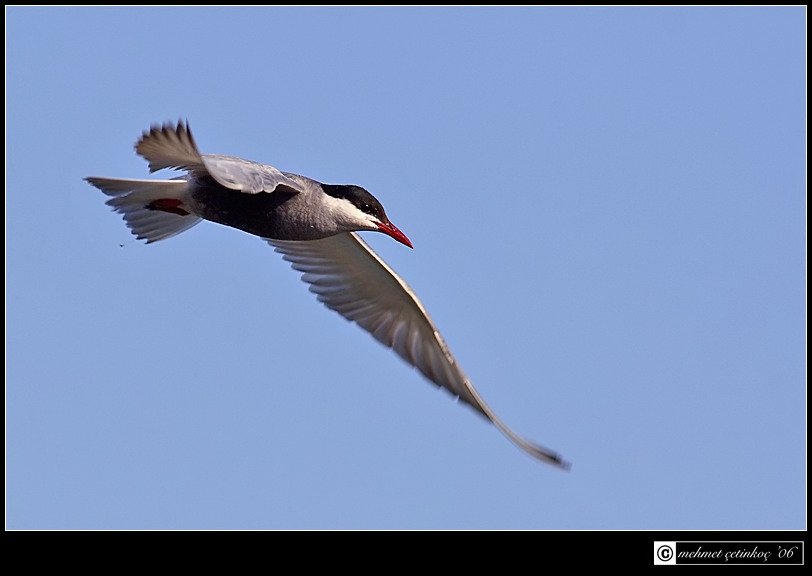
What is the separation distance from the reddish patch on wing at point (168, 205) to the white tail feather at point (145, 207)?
0.02m

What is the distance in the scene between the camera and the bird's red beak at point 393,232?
11078 millimetres

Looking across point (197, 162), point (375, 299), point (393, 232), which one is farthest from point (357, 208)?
point (375, 299)

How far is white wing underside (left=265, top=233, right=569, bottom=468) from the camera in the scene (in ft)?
39.6

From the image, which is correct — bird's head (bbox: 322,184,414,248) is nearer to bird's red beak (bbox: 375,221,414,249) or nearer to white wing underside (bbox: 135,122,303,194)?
bird's red beak (bbox: 375,221,414,249)

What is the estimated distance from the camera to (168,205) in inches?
437

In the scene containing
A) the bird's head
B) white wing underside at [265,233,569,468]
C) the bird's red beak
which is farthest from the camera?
white wing underside at [265,233,569,468]

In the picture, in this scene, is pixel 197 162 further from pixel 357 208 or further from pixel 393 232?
pixel 393 232

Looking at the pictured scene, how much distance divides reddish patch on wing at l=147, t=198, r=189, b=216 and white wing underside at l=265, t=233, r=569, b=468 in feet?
5.42

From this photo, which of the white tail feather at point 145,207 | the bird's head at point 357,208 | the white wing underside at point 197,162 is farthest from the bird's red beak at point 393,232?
the white tail feather at point 145,207

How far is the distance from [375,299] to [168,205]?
2.36 meters

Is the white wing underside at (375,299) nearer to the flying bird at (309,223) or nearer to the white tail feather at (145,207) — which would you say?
the flying bird at (309,223)

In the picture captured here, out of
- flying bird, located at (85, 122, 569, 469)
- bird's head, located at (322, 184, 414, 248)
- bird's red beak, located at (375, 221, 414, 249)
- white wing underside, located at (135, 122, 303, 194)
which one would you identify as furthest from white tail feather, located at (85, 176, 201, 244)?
bird's red beak, located at (375, 221, 414, 249)
